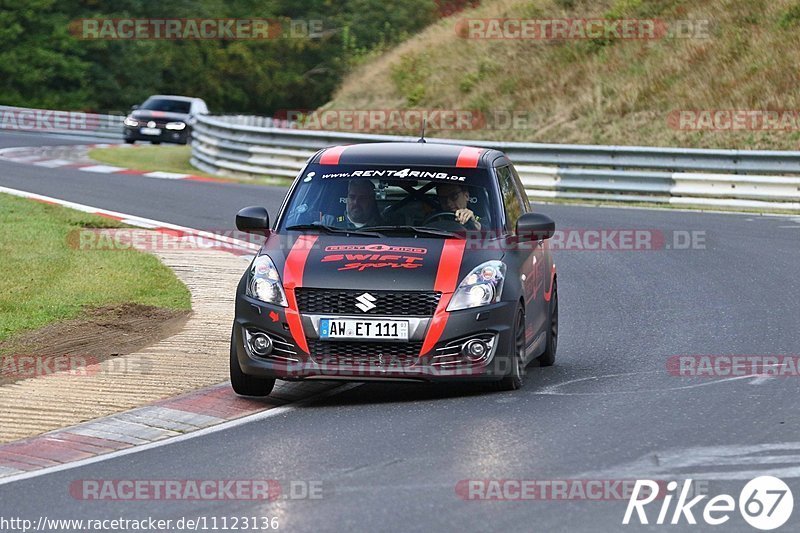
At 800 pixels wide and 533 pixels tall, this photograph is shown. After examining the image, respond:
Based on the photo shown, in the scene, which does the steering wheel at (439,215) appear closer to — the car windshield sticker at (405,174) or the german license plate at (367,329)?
the car windshield sticker at (405,174)

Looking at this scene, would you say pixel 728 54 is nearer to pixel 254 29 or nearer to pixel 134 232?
pixel 134 232

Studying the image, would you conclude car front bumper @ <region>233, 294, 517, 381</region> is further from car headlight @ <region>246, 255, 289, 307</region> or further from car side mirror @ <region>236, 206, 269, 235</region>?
car side mirror @ <region>236, 206, 269, 235</region>

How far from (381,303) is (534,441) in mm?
A: 1544

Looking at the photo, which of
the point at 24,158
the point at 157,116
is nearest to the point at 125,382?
the point at 24,158

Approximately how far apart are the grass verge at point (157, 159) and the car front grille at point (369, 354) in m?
18.9

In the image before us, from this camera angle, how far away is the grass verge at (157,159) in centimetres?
2877

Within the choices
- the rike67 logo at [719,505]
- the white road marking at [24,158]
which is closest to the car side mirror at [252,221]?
the rike67 logo at [719,505]

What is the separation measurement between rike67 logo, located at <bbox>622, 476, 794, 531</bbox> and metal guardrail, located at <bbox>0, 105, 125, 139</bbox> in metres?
42.9

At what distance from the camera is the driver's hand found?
10070 mm

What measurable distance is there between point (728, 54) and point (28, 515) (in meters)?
28.4

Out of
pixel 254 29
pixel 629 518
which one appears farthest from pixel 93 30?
pixel 629 518

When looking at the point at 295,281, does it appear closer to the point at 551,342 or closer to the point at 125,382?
the point at 125,382

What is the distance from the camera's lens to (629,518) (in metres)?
6.38

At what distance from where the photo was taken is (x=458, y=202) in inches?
401
